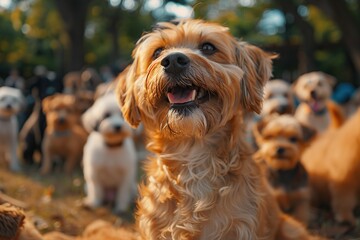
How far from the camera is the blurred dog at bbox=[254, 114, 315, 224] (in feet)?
13.6

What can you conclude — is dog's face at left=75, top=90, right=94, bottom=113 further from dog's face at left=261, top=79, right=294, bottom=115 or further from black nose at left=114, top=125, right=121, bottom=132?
dog's face at left=261, top=79, right=294, bottom=115

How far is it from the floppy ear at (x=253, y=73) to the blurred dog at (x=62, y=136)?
463 cm

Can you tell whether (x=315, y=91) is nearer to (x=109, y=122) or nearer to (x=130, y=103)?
(x=109, y=122)

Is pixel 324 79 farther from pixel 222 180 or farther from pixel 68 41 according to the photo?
pixel 68 41

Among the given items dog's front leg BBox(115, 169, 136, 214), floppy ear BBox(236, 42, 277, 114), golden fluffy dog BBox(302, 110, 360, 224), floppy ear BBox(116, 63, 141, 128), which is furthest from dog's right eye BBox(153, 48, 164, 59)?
dog's front leg BBox(115, 169, 136, 214)

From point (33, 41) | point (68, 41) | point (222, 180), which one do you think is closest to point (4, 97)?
point (222, 180)

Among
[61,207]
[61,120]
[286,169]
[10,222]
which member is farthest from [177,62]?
[61,120]

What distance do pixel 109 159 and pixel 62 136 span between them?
1.92 metres

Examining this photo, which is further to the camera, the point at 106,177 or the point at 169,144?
the point at 106,177

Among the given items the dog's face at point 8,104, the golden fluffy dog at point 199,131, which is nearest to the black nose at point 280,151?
the golden fluffy dog at point 199,131

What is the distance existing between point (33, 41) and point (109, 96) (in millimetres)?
32549

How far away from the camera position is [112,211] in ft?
17.3

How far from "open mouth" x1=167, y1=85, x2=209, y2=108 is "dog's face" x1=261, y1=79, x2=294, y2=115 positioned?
3.96m

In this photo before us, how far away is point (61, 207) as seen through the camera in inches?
200
